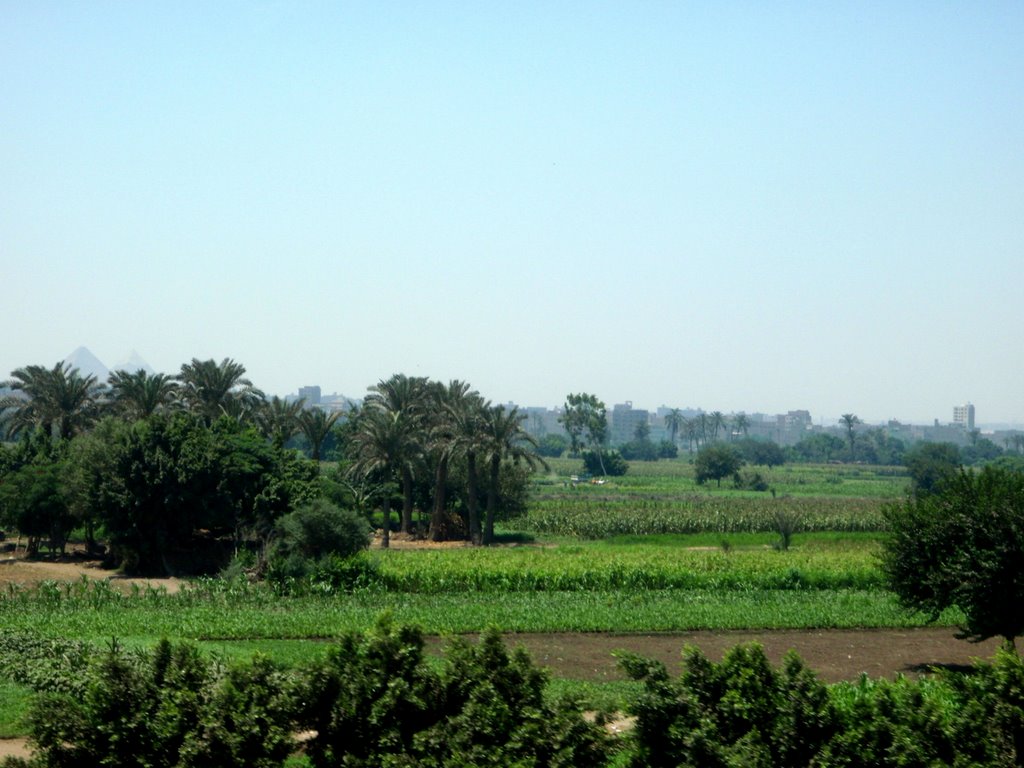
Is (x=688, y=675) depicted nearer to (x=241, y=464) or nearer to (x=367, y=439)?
(x=241, y=464)

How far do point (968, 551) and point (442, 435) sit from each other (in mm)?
40605

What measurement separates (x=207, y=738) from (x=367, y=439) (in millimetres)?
48718

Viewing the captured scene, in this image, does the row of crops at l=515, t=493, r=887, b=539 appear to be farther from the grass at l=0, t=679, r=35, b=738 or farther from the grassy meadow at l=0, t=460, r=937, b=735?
the grass at l=0, t=679, r=35, b=738

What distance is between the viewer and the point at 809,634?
3312 centimetres

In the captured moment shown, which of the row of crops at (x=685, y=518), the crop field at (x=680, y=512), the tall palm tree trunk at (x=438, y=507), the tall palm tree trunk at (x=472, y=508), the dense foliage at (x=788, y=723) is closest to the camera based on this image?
the dense foliage at (x=788, y=723)

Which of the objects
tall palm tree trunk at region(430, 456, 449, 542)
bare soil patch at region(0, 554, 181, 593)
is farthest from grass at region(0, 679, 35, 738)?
tall palm tree trunk at region(430, 456, 449, 542)

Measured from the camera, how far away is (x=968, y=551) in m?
25.6

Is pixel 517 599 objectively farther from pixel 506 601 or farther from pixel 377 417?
pixel 377 417

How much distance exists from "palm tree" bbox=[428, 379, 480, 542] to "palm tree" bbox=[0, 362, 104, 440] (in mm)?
20609

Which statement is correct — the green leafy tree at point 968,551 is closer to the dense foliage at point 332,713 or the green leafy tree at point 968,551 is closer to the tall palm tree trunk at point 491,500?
the dense foliage at point 332,713

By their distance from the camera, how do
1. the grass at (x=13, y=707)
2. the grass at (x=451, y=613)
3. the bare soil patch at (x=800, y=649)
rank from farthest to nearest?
1. the grass at (x=451, y=613)
2. the bare soil patch at (x=800, y=649)
3. the grass at (x=13, y=707)

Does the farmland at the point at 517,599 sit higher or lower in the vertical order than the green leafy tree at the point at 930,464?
lower

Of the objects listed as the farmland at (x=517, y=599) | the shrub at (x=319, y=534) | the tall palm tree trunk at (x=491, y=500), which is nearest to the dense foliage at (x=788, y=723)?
the farmland at (x=517, y=599)

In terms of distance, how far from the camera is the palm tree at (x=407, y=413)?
63250 mm
